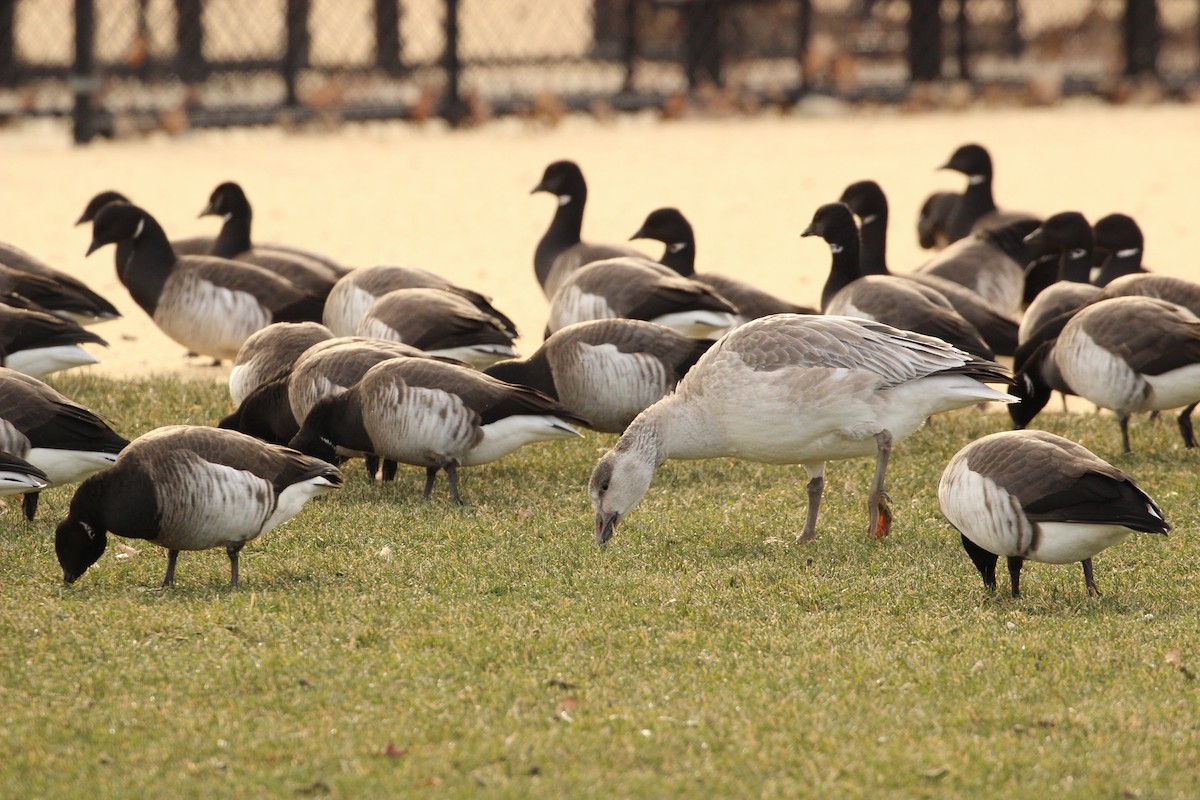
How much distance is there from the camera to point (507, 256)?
1652cm

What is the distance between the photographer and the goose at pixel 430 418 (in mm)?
8125

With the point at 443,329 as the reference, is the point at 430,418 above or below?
below

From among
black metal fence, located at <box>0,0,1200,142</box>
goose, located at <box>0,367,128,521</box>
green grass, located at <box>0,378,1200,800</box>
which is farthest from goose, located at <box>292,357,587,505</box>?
black metal fence, located at <box>0,0,1200,142</box>

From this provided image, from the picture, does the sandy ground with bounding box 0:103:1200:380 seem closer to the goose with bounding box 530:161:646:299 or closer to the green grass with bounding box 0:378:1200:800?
the goose with bounding box 530:161:646:299

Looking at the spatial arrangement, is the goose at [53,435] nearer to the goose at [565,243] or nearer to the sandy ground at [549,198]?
the sandy ground at [549,198]

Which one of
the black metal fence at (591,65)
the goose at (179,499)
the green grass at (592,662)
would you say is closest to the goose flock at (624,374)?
the goose at (179,499)

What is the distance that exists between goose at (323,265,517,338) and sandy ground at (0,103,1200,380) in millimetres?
1364

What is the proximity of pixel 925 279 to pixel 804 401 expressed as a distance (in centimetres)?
397

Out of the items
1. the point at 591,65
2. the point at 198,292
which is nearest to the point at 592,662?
the point at 198,292

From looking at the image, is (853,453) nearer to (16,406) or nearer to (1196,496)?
(1196,496)

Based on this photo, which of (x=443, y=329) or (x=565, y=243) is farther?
(x=565, y=243)

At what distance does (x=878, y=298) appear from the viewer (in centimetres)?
1020

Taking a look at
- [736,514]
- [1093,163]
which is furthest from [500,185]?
[736,514]

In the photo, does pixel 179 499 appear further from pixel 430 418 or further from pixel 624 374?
pixel 624 374
